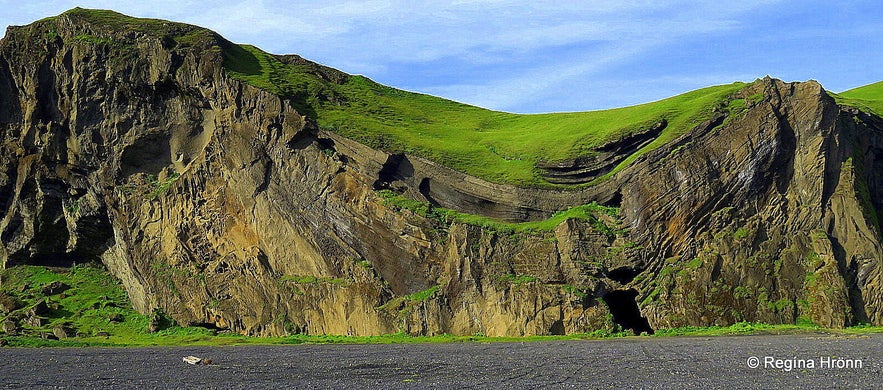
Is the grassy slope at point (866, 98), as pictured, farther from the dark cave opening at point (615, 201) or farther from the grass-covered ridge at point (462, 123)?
the dark cave opening at point (615, 201)

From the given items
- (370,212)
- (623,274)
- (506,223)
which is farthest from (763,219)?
(370,212)

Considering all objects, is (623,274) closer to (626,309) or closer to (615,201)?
(626,309)

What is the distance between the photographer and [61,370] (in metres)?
33.2

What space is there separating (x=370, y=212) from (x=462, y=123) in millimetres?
21184

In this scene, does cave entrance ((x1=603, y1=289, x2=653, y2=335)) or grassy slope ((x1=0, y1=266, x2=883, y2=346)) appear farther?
cave entrance ((x1=603, y1=289, x2=653, y2=335))

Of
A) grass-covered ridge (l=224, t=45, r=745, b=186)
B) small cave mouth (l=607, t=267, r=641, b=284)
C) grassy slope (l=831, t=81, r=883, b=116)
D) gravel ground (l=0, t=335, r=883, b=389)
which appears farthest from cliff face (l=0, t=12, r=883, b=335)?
gravel ground (l=0, t=335, r=883, b=389)

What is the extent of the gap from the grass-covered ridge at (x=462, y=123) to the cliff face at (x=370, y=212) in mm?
1505

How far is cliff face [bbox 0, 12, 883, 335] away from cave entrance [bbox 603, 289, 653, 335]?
0.14m

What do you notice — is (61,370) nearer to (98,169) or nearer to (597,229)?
(597,229)

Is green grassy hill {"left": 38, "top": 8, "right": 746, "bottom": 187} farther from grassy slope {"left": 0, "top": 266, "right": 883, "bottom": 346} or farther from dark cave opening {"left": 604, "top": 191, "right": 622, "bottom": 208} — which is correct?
grassy slope {"left": 0, "top": 266, "right": 883, "bottom": 346}

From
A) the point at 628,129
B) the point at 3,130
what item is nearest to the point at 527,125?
the point at 628,129

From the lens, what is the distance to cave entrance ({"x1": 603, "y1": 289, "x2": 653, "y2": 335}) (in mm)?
59062

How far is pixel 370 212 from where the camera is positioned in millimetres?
63125

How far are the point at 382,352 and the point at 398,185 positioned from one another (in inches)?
972
